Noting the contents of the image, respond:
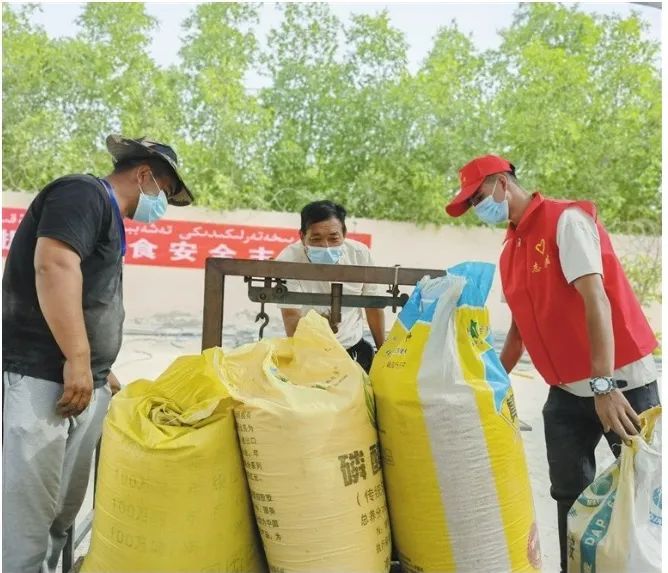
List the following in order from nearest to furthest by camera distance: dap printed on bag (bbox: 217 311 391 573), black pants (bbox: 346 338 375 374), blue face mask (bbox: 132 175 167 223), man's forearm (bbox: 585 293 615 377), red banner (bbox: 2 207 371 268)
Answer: dap printed on bag (bbox: 217 311 391 573) → man's forearm (bbox: 585 293 615 377) → blue face mask (bbox: 132 175 167 223) → black pants (bbox: 346 338 375 374) → red banner (bbox: 2 207 371 268)

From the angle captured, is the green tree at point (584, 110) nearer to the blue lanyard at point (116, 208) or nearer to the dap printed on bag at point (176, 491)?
the blue lanyard at point (116, 208)

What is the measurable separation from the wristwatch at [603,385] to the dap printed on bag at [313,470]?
0.63 metres

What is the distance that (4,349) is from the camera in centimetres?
162

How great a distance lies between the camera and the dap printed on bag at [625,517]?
1.44 meters

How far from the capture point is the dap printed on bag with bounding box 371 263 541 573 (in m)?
1.27

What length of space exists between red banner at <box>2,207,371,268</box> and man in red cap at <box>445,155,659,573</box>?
5.37 meters

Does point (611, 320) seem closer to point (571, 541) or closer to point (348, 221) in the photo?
point (571, 541)

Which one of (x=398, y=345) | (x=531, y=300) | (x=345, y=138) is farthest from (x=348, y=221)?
(x=398, y=345)

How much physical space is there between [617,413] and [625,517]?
0.83 feet

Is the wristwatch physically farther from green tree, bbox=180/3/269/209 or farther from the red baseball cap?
green tree, bbox=180/3/269/209

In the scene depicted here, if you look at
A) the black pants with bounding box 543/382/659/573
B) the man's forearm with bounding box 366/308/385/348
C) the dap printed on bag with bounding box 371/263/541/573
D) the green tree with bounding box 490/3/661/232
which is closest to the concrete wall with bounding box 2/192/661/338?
the green tree with bounding box 490/3/661/232

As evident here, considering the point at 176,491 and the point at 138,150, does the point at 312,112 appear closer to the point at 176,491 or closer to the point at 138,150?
the point at 138,150

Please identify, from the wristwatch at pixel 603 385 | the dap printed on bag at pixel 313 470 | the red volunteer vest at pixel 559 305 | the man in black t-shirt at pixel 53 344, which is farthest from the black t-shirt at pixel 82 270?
the wristwatch at pixel 603 385

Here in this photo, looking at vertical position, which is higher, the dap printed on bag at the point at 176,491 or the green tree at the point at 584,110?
the green tree at the point at 584,110
